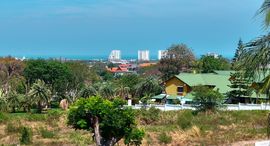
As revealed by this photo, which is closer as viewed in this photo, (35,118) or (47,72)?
(35,118)

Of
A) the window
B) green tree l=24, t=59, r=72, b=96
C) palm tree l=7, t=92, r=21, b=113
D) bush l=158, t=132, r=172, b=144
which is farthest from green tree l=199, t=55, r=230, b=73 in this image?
bush l=158, t=132, r=172, b=144

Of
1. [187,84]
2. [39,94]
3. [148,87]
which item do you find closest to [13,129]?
[39,94]

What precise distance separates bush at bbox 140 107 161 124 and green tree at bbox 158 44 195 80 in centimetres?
3052

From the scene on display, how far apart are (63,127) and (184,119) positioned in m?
7.76

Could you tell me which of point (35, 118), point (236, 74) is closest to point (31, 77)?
point (35, 118)

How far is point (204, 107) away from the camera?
34.6m

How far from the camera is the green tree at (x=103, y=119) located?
16.0m

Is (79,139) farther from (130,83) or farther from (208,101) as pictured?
(130,83)

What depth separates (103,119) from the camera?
16.4m

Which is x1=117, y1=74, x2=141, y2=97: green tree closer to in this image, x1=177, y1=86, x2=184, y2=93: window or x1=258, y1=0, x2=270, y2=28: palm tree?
x1=177, y1=86, x2=184, y2=93: window

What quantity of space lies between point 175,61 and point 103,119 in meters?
49.1

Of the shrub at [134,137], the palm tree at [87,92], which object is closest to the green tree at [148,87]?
the palm tree at [87,92]

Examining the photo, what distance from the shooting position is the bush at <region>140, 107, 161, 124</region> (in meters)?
33.3

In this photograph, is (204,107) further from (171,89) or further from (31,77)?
(31,77)
